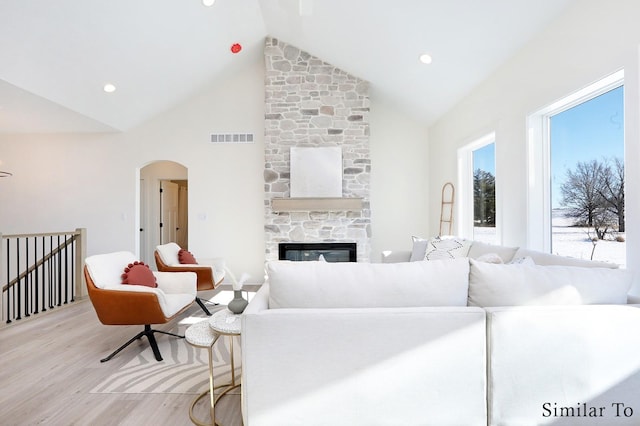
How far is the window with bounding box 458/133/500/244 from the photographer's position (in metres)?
4.27

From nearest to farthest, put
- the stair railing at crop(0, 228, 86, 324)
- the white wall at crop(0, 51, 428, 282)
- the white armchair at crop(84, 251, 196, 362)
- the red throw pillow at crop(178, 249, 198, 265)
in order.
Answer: the white armchair at crop(84, 251, 196, 362) → the stair railing at crop(0, 228, 86, 324) → the red throw pillow at crop(178, 249, 198, 265) → the white wall at crop(0, 51, 428, 282)

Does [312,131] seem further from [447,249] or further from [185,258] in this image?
[447,249]

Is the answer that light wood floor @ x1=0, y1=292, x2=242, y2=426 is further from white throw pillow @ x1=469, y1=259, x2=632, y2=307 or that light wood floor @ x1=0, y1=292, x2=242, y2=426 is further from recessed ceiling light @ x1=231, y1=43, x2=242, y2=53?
recessed ceiling light @ x1=231, y1=43, x2=242, y2=53

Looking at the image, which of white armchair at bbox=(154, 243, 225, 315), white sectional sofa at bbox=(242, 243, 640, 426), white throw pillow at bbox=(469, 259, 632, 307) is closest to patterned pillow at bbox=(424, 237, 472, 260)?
white throw pillow at bbox=(469, 259, 632, 307)

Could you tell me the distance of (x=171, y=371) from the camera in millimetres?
2734

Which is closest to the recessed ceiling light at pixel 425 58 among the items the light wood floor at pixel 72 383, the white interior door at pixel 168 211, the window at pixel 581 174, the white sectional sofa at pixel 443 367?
the window at pixel 581 174

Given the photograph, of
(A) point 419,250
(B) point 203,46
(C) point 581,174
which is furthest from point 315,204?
(C) point 581,174

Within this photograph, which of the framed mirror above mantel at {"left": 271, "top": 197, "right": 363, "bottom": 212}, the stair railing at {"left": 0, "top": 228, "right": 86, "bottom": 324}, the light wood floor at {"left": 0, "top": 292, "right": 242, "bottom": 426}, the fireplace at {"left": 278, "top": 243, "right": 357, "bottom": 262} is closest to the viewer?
the light wood floor at {"left": 0, "top": 292, "right": 242, "bottom": 426}

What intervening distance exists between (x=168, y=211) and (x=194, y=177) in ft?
6.94

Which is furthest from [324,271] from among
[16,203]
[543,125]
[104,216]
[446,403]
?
[16,203]

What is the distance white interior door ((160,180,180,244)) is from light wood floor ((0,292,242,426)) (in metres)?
3.72

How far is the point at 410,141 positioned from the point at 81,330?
519cm

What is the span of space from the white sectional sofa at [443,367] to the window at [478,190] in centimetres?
238

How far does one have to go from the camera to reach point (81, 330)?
3686 mm
